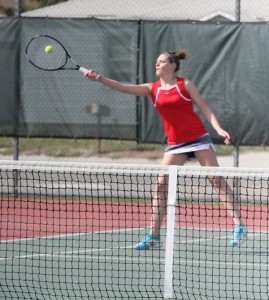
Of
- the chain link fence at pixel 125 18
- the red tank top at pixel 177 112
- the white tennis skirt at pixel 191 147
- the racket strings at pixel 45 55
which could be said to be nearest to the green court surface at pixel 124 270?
the white tennis skirt at pixel 191 147

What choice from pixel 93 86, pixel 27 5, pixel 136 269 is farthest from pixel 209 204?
pixel 27 5

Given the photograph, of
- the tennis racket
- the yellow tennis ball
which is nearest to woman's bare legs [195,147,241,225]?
the tennis racket

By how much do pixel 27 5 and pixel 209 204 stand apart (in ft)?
29.6

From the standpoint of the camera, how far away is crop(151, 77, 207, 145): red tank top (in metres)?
7.20

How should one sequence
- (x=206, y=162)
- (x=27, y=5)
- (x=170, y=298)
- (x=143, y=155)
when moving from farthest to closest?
(x=27, y=5) → (x=143, y=155) → (x=206, y=162) → (x=170, y=298)

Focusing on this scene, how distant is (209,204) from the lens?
31.9 ft

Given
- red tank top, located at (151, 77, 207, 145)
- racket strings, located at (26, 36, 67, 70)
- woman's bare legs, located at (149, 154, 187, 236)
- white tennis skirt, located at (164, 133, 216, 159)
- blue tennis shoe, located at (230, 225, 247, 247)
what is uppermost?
Result: racket strings, located at (26, 36, 67, 70)

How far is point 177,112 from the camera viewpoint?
287 inches

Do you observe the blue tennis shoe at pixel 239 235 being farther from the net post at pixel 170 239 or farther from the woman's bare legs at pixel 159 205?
the net post at pixel 170 239

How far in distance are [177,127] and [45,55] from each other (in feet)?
4.52

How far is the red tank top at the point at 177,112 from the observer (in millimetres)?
7195

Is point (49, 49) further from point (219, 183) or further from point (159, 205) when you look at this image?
point (219, 183)

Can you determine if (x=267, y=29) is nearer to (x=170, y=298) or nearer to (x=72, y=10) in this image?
(x=170, y=298)

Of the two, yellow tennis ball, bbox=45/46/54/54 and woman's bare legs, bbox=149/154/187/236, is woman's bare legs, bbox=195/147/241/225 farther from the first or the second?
yellow tennis ball, bbox=45/46/54/54
